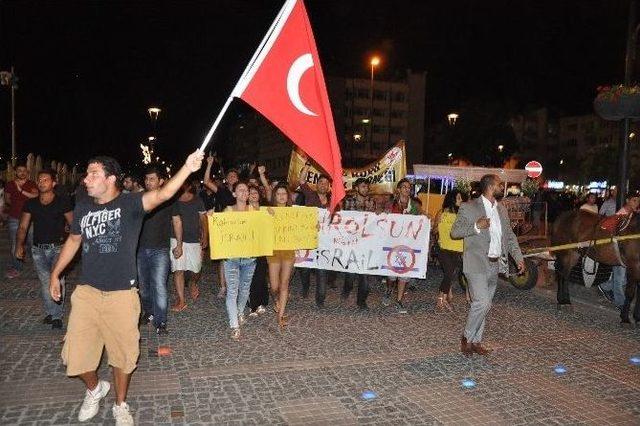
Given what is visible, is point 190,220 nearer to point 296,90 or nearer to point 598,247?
point 296,90

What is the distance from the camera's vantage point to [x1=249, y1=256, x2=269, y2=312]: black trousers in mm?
8172

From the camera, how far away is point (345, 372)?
5.75m

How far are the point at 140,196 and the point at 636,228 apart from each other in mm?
7426

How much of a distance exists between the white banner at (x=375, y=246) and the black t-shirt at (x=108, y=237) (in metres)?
4.75

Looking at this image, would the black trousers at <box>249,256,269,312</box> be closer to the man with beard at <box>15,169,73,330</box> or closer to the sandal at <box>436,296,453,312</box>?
the man with beard at <box>15,169,73,330</box>

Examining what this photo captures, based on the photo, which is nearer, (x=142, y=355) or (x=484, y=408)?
(x=484, y=408)

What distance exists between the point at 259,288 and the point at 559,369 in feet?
13.8

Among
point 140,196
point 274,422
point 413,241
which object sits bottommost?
point 274,422

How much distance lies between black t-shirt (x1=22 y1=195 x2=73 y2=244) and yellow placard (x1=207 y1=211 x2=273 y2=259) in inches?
78.2

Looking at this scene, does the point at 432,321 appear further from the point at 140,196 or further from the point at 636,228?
the point at 140,196

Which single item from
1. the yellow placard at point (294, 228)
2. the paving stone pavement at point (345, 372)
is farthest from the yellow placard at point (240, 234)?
the paving stone pavement at point (345, 372)

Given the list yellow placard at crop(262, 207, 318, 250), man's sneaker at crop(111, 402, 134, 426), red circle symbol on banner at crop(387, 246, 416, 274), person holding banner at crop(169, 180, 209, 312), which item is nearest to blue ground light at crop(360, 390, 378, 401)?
man's sneaker at crop(111, 402, 134, 426)

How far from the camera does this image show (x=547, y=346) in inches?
273

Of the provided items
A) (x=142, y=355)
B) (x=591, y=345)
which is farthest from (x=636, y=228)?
(x=142, y=355)
